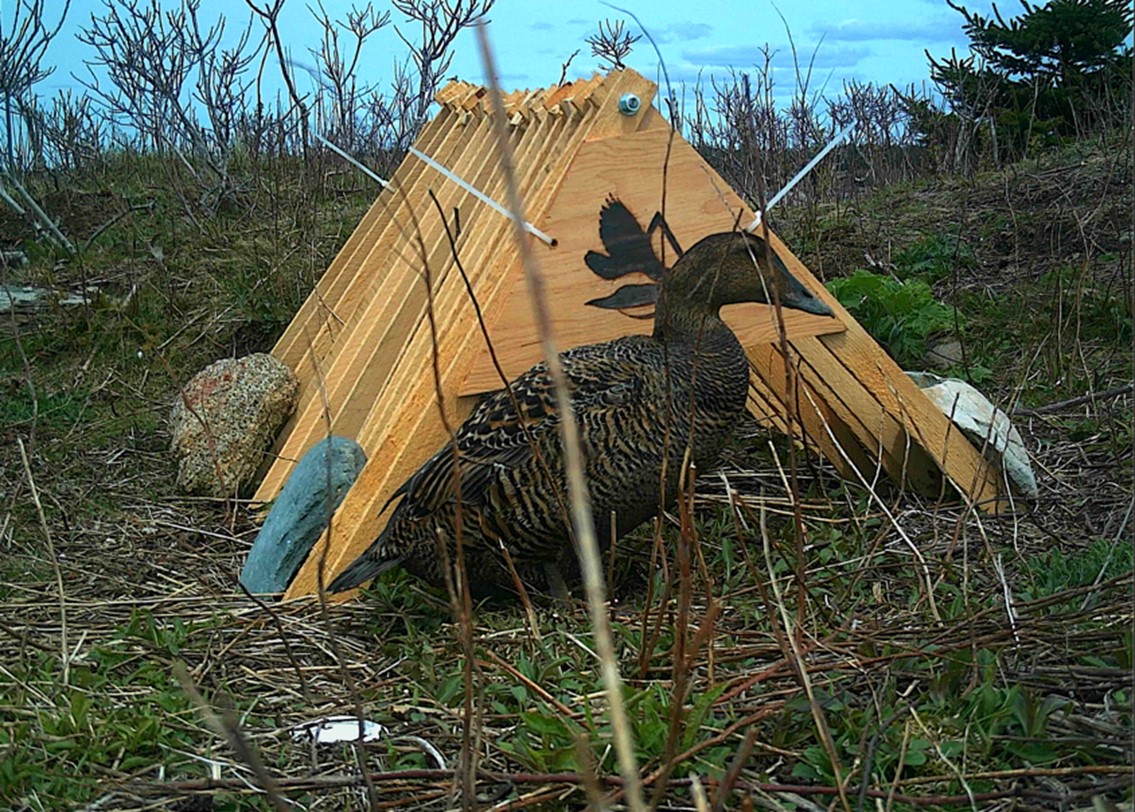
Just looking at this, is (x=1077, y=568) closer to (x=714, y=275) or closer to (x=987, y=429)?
(x=987, y=429)

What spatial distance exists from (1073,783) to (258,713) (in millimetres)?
1684

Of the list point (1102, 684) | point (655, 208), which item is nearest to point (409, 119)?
point (655, 208)

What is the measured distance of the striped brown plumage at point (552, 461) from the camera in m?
3.21

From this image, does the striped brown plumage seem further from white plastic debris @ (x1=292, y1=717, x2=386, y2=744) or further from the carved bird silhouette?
white plastic debris @ (x1=292, y1=717, x2=386, y2=744)

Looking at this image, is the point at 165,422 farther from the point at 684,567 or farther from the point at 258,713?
the point at 684,567

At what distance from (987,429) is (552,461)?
162 cm

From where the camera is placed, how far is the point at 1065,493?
4.01 metres

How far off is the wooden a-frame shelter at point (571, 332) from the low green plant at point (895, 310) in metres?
0.96

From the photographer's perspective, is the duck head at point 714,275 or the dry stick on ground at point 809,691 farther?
the duck head at point 714,275

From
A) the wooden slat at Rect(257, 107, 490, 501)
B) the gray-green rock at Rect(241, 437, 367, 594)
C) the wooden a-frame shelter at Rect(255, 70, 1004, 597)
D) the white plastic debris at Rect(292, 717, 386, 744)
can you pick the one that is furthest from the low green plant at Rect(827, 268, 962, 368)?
the white plastic debris at Rect(292, 717, 386, 744)

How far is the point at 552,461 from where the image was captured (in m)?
3.19

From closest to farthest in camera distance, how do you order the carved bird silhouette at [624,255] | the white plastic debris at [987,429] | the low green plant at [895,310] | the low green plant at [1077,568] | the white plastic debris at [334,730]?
the white plastic debris at [334,730] → the low green plant at [1077,568] → the carved bird silhouette at [624,255] → the white plastic debris at [987,429] → the low green plant at [895,310]

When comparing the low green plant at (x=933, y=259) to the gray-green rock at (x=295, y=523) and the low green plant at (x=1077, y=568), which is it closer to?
the low green plant at (x=1077, y=568)

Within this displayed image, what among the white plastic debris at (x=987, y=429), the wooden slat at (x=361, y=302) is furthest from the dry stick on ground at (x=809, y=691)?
the wooden slat at (x=361, y=302)
